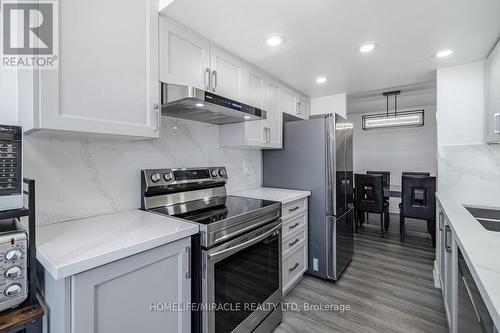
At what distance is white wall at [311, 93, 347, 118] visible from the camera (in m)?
3.23

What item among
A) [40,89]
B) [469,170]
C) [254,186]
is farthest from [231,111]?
[469,170]

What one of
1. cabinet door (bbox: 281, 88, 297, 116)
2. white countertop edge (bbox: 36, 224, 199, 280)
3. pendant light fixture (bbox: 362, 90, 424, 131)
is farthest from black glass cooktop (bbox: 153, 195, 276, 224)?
pendant light fixture (bbox: 362, 90, 424, 131)

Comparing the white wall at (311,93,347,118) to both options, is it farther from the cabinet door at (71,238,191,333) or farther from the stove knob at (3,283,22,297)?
the stove knob at (3,283,22,297)

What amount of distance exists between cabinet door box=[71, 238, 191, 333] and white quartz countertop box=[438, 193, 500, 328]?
3.74 feet

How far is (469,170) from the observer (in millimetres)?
2229

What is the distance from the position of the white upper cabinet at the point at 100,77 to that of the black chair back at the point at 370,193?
3.65 meters

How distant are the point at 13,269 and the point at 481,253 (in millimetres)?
1756

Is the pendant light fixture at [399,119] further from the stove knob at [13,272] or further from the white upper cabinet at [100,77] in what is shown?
the stove knob at [13,272]

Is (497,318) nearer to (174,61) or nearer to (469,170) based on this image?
(174,61)

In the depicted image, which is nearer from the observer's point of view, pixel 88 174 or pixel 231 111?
pixel 88 174

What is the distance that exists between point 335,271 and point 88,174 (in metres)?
2.31

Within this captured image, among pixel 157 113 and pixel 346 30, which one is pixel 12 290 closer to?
pixel 157 113

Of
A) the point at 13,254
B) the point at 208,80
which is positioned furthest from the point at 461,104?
the point at 13,254

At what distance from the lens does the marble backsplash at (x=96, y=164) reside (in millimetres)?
1229
